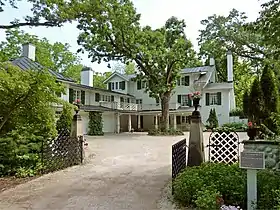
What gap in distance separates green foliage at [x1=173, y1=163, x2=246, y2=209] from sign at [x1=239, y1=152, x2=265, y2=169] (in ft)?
2.33

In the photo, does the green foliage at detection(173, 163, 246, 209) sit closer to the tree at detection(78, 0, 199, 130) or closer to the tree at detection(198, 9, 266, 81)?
the tree at detection(78, 0, 199, 130)

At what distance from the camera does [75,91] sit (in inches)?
1080

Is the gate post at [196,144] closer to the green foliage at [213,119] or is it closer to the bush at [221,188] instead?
the bush at [221,188]

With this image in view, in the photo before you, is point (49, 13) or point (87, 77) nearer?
→ point (49, 13)

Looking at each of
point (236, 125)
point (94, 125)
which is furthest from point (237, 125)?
point (94, 125)

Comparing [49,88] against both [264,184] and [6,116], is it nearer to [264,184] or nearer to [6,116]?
[6,116]

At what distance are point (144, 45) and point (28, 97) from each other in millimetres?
16644

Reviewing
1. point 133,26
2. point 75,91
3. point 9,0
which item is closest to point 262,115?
point 9,0

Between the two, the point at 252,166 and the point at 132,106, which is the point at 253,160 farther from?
the point at 132,106

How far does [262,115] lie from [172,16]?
16.0m

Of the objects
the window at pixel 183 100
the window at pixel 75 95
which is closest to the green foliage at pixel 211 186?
the window at pixel 75 95

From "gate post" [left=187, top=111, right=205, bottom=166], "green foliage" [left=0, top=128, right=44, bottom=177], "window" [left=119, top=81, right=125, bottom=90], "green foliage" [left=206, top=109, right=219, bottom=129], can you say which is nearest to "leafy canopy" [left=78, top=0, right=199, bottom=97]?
"green foliage" [left=206, top=109, right=219, bottom=129]

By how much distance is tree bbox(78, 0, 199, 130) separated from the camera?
2133 cm

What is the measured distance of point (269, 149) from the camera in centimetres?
644
